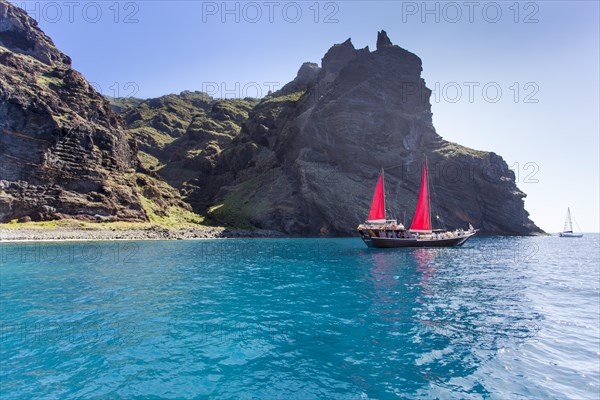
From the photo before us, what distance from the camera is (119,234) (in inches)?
3268

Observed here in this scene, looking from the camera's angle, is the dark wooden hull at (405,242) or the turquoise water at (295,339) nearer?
the turquoise water at (295,339)

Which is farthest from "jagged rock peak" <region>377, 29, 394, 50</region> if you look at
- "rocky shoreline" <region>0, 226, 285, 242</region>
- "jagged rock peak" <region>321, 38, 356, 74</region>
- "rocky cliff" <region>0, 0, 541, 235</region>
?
"rocky shoreline" <region>0, 226, 285, 242</region>

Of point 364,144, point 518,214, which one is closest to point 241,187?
point 364,144

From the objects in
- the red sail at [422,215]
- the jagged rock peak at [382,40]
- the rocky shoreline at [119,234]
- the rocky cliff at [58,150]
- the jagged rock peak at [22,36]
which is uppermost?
the jagged rock peak at [382,40]

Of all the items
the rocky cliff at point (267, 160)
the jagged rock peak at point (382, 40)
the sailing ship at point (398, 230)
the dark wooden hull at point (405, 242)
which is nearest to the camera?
the dark wooden hull at point (405, 242)

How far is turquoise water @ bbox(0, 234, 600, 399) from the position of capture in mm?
9750

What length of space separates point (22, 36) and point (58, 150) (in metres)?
79.1

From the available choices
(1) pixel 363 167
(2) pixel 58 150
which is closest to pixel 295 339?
(2) pixel 58 150

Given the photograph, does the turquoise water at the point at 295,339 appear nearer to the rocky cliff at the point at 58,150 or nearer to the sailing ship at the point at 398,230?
the sailing ship at the point at 398,230

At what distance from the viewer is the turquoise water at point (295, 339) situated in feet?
32.0

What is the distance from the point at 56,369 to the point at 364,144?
13378 centimetres

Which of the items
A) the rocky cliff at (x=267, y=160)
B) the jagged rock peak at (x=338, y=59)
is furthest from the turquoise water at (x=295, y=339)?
the jagged rock peak at (x=338, y=59)

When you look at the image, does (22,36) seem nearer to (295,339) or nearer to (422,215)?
(422,215)

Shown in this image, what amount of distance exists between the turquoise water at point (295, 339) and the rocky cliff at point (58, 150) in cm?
7623
